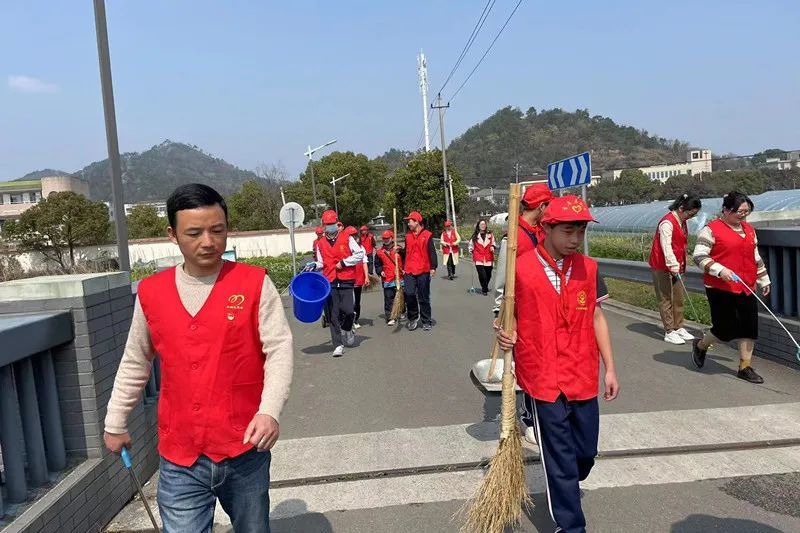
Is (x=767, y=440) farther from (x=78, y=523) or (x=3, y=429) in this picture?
(x=3, y=429)

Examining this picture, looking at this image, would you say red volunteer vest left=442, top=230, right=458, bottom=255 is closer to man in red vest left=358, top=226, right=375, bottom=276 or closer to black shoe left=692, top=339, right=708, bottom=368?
man in red vest left=358, top=226, right=375, bottom=276

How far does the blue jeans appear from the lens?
7.98 feet

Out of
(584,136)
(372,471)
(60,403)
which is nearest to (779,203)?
(372,471)

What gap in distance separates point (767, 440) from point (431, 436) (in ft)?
8.45

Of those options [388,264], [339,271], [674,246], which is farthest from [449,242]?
[674,246]

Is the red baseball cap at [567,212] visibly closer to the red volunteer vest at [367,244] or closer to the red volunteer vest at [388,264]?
the red volunteer vest at [388,264]

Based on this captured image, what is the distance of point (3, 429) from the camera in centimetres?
320

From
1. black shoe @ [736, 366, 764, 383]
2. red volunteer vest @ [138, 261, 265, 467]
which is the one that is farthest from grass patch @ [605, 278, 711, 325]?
red volunteer vest @ [138, 261, 265, 467]

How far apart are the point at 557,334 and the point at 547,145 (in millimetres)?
119138

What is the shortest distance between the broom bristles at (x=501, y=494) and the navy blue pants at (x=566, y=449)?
8.9 inches

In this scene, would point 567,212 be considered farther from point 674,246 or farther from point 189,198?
point 674,246

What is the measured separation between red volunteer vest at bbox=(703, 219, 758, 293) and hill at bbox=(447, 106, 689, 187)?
88674 mm

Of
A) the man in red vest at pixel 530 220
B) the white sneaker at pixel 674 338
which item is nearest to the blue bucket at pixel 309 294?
the man in red vest at pixel 530 220

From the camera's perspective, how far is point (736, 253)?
6.23 metres
